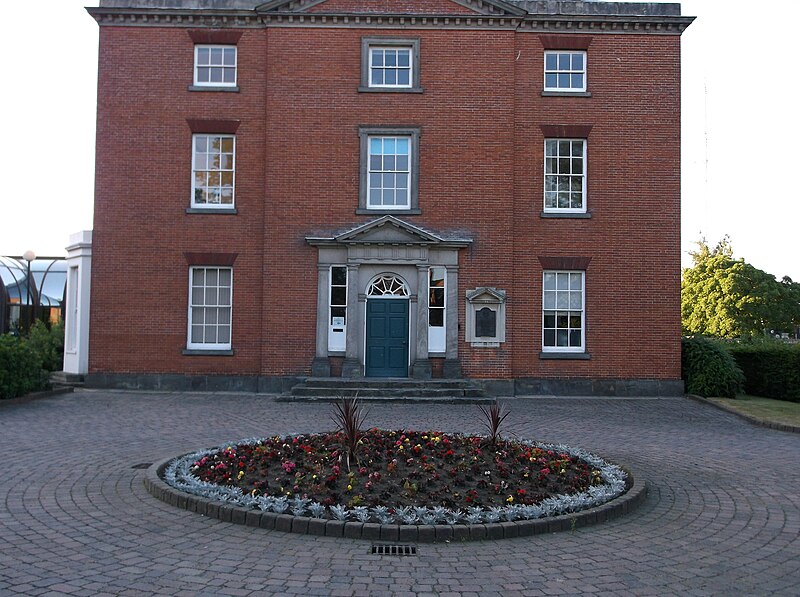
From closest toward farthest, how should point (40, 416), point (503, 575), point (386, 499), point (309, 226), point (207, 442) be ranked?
point (503, 575) < point (386, 499) < point (207, 442) < point (40, 416) < point (309, 226)

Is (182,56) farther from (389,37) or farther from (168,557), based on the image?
(168,557)

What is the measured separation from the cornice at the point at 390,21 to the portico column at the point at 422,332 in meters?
6.87

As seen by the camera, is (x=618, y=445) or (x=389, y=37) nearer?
(x=618, y=445)

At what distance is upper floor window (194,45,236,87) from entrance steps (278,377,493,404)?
8.89 metres

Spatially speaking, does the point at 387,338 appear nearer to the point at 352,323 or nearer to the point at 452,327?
the point at 352,323

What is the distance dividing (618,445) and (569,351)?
26.6 feet

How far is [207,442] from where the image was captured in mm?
11406

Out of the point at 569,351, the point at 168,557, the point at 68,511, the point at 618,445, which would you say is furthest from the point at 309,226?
the point at 168,557

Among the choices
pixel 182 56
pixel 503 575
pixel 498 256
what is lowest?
pixel 503 575

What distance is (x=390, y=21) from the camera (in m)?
19.8

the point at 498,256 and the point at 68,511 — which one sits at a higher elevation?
the point at 498,256

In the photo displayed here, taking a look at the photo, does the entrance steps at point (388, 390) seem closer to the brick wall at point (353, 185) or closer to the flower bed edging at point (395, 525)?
the brick wall at point (353, 185)

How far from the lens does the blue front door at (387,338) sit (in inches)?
758

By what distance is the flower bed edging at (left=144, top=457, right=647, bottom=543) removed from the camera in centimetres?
654
